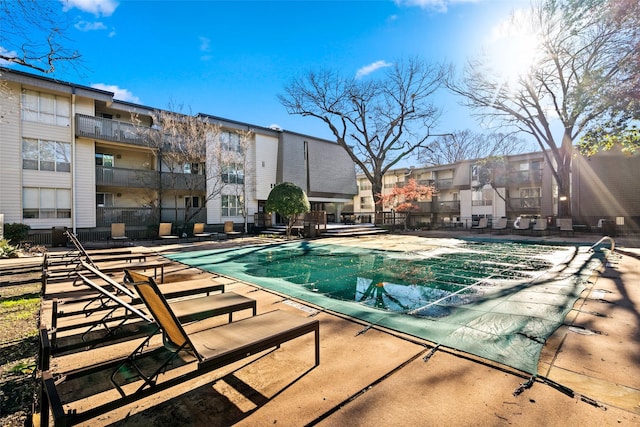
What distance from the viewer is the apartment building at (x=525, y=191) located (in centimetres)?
2069

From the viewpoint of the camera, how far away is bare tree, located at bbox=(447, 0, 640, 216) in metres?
12.6

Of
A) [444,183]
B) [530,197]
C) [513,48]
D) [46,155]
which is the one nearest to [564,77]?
[513,48]

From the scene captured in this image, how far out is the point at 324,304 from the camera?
468 centimetres

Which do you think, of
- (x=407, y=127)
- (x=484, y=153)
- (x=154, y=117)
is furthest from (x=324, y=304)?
(x=484, y=153)

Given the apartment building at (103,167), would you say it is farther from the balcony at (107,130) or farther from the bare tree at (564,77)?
the bare tree at (564,77)

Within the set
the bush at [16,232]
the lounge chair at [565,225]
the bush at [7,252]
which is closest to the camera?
the bush at [7,252]

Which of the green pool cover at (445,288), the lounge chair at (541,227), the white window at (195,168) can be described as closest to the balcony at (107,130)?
the white window at (195,168)

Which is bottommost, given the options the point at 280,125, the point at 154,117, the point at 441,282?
the point at 441,282

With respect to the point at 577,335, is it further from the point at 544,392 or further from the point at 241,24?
the point at 241,24

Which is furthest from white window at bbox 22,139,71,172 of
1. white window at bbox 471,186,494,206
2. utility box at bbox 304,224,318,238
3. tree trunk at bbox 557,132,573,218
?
white window at bbox 471,186,494,206

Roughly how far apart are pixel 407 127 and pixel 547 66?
9.72 metres

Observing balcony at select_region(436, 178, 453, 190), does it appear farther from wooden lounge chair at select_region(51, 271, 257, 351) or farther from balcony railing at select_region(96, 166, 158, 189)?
wooden lounge chair at select_region(51, 271, 257, 351)

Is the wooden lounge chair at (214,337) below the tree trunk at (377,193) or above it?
below

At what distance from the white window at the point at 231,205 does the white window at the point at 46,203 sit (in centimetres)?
893
